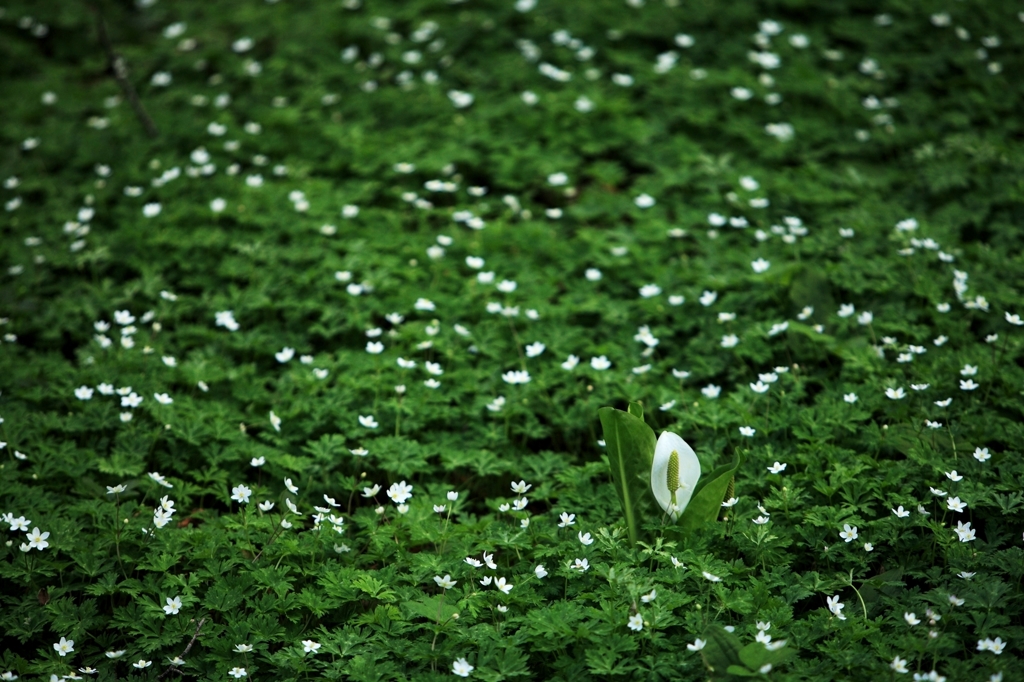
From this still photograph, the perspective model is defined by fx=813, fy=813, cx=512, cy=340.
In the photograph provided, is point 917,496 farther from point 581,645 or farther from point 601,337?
point 601,337

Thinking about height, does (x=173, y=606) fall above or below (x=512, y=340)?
above

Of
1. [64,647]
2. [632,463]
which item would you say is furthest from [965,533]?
[64,647]

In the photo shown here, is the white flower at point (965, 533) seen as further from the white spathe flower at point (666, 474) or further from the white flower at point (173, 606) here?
the white flower at point (173, 606)

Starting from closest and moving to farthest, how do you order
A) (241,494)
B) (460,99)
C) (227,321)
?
(241,494) → (227,321) → (460,99)

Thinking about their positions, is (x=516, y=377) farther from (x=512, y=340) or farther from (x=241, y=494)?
(x=241, y=494)

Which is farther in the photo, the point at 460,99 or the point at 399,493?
the point at 460,99

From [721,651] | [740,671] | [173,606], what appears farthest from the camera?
[173,606]
